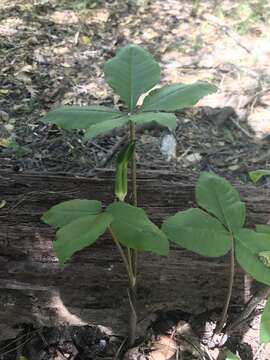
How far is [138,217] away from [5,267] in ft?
2.11

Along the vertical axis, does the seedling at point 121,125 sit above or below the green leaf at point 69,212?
above

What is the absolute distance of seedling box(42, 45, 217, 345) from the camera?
3.59 feet

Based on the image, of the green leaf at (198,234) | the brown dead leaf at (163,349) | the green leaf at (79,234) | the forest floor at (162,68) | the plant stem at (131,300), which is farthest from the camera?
the forest floor at (162,68)

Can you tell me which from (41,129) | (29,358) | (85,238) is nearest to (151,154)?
(41,129)

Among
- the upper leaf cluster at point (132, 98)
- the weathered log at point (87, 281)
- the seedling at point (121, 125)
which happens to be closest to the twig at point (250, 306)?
the weathered log at point (87, 281)

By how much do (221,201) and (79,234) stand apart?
41 centimetres

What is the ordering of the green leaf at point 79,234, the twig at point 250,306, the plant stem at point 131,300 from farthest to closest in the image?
the twig at point 250,306 → the plant stem at point 131,300 → the green leaf at point 79,234

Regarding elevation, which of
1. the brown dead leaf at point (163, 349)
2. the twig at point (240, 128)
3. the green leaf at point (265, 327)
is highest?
the green leaf at point (265, 327)

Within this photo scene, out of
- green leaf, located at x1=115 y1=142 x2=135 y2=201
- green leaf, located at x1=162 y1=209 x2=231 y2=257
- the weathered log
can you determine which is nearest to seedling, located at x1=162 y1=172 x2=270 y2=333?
green leaf, located at x1=162 y1=209 x2=231 y2=257

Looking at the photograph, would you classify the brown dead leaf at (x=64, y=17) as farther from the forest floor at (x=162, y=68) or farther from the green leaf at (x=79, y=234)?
the green leaf at (x=79, y=234)

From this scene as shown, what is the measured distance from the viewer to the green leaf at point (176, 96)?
119 centimetres

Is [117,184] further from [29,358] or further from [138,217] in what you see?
[29,358]

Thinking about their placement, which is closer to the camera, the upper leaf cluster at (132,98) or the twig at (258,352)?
the upper leaf cluster at (132,98)

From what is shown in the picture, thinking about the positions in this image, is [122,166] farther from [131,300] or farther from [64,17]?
[64,17]
